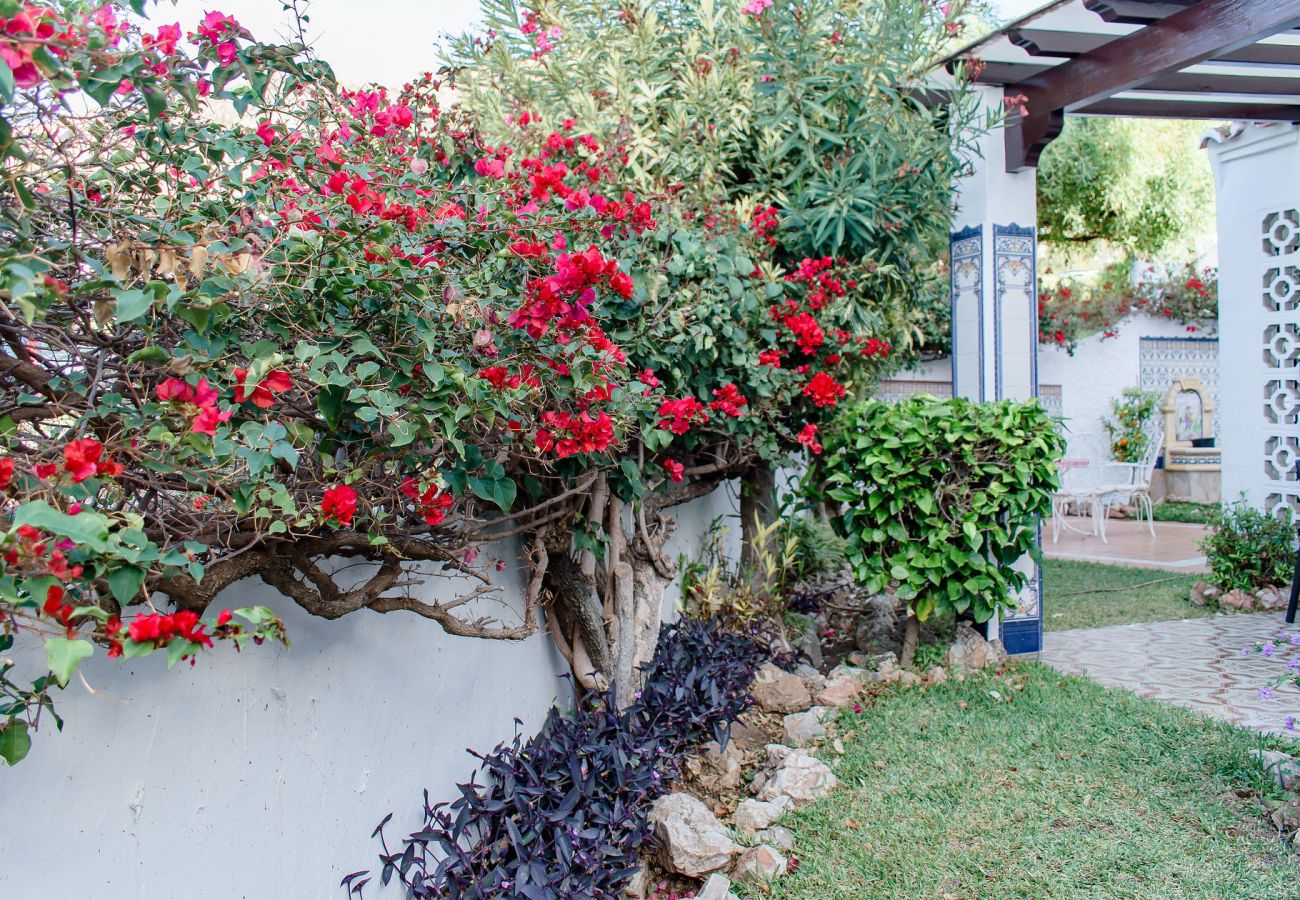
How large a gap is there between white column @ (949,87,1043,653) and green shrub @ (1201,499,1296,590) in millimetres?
1891

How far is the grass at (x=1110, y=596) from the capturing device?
5.55 m

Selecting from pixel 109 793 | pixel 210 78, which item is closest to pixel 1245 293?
pixel 210 78

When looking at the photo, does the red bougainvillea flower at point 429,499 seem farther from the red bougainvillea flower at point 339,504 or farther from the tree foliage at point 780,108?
the tree foliage at point 780,108

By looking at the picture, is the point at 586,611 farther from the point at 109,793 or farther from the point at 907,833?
the point at 109,793

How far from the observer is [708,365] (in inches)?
147

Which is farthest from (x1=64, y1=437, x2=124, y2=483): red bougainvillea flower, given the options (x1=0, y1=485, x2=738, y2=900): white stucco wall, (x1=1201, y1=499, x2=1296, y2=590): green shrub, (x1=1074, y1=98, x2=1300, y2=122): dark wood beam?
(x1=1201, y1=499, x2=1296, y2=590): green shrub

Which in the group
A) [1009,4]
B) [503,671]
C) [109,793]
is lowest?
[503,671]

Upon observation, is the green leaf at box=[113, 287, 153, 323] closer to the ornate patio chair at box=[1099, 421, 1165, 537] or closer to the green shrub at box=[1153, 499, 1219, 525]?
the ornate patio chair at box=[1099, 421, 1165, 537]

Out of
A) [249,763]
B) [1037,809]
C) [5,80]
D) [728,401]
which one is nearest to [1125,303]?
[728,401]

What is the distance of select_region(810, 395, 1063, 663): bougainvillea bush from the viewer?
392 centimetres

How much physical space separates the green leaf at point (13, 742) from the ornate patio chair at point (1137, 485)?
9.10m

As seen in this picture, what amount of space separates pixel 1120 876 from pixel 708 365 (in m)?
2.24

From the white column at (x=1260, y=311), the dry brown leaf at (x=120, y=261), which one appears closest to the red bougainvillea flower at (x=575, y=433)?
the dry brown leaf at (x=120, y=261)

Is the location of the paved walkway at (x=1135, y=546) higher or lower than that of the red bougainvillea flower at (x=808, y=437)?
lower
